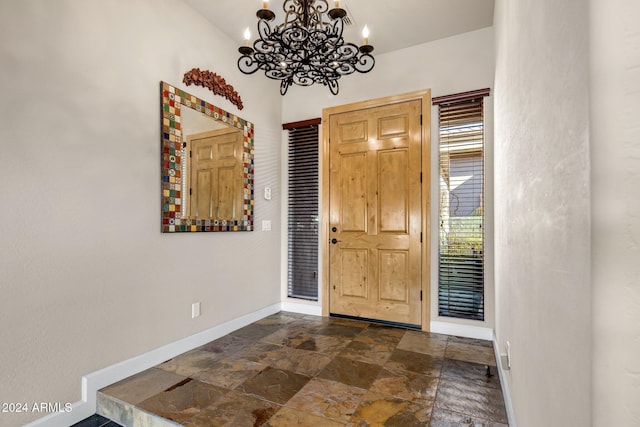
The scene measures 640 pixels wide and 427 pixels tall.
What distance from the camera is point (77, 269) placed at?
1.98 meters

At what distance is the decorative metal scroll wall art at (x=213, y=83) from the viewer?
2.78 meters

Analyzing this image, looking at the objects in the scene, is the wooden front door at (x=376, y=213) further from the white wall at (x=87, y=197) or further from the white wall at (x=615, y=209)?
the white wall at (x=615, y=209)

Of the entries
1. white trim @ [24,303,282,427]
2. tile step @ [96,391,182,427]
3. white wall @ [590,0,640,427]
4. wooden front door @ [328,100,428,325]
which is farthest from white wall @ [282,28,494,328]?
white wall @ [590,0,640,427]

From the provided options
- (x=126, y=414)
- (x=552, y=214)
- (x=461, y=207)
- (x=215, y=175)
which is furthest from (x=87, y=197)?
(x=461, y=207)

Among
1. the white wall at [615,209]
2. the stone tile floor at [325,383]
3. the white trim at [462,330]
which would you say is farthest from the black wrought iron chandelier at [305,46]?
the white trim at [462,330]

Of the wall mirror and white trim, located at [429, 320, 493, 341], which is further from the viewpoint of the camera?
white trim, located at [429, 320, 493, 341]

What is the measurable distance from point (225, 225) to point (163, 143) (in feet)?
3.11

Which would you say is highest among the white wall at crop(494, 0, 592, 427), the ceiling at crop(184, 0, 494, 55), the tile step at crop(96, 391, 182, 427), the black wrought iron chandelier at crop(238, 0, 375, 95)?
the ceiling at crop(184, 0, 494, 55)

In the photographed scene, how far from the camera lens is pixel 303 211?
3953mm

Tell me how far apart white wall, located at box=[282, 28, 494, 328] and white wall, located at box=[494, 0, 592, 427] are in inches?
66.6

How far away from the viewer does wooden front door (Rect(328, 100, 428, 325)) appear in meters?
3.33

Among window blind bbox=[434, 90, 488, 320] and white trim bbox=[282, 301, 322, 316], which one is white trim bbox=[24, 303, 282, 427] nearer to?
white trim bbox=[282, 301, 322, 316]

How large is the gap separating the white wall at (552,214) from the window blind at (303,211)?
2.60m

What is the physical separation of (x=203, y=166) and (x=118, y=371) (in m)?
1.68
